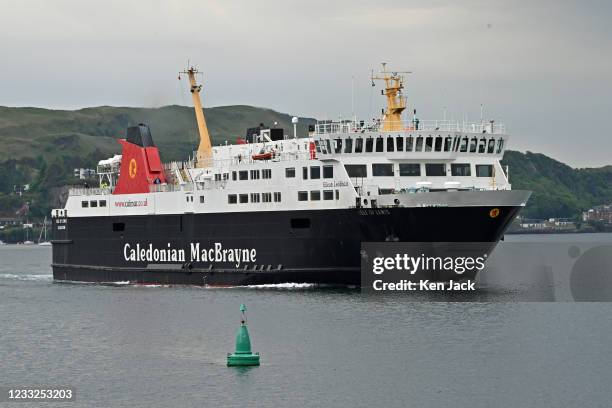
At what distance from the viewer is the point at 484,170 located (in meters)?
59.2

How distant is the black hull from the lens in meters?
54.8

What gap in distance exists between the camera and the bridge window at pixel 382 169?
57.1 meters

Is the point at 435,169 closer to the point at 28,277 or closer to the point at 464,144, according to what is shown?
the point at 464,144

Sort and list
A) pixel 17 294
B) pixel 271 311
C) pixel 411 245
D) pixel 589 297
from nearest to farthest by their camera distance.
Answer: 1. pixel 271 311
2. pixel 411 245
3. pixel 589 297
4. pixel 17 294

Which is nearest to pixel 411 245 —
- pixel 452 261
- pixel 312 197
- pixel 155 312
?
pixel 452 261

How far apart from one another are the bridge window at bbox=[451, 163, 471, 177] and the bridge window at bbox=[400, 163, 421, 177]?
1907 millimetres

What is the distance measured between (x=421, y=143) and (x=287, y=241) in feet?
26.2

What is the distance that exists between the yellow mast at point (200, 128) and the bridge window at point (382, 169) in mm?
13415

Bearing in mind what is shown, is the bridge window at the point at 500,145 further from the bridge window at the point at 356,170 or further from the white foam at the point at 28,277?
the white foam at the point at 28,277

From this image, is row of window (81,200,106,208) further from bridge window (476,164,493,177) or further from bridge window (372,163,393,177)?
bridge window (476,164,493,177)

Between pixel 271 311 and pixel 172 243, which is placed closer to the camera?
pixel 271 311

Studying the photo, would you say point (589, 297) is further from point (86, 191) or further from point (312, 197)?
point (86, 191)

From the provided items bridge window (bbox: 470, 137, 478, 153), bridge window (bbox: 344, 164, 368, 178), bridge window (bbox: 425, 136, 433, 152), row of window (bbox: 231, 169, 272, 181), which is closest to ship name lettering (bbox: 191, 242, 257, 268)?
row of window (bbox: 231, 169, 272, 181)

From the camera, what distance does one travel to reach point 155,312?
54219 millimetres
